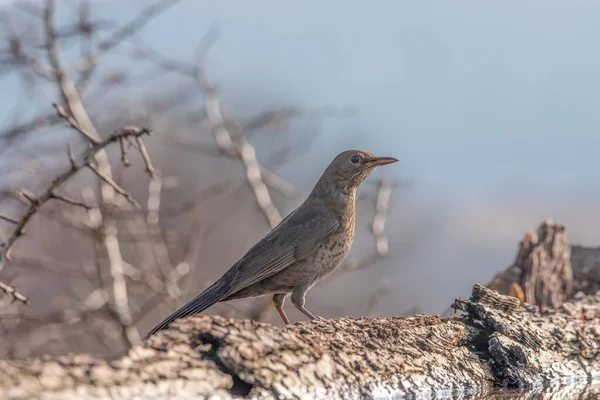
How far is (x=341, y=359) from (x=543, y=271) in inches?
121

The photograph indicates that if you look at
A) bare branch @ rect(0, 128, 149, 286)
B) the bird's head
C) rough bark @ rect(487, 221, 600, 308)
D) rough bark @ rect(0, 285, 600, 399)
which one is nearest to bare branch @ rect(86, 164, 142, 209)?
bare branch @ rect(0, 128, 149, 286)

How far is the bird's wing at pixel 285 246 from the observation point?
4.24m

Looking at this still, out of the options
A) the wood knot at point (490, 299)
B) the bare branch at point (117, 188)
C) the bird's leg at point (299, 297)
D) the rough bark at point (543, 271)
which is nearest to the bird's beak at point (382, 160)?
the bird's leg at point (299, 297)

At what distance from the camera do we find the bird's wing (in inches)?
167

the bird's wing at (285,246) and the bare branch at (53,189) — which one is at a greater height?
the bare branch at (53,189)

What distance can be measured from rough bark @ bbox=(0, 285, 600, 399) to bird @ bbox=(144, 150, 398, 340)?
1073 millimetres

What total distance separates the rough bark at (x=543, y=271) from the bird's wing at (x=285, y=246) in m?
1.45

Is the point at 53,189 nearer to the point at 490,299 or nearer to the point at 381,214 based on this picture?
the point at 490,299

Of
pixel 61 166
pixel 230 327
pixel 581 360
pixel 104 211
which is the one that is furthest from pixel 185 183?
pixel 230 327

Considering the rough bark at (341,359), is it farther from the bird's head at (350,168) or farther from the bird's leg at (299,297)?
the bird's head at (350,168)

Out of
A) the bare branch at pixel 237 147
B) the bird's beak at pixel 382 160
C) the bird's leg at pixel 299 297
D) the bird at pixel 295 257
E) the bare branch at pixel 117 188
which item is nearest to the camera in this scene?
the bare branch at pixel 117 188

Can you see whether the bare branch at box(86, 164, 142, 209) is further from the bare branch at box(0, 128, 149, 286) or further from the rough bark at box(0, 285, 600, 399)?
the rough bark at box(0, 285, 600, 399)

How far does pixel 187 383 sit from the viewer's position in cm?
211

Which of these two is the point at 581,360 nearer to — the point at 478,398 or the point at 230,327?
the point at 478,398
